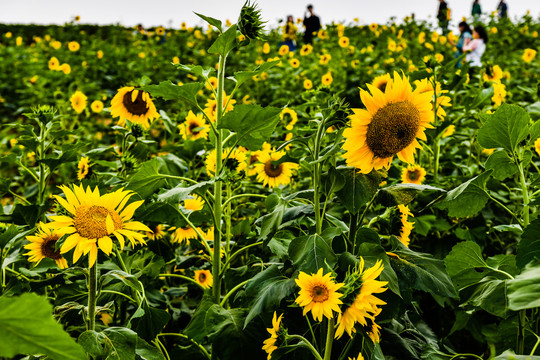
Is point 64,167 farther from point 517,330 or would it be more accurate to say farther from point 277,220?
point 517,330

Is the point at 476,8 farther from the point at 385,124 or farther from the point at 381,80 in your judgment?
the point at 385,124

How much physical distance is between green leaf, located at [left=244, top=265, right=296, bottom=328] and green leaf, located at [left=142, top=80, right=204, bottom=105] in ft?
1.68

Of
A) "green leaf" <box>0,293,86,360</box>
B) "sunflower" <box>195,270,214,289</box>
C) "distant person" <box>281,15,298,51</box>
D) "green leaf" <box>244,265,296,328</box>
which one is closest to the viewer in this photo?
"green leaf" <box>0,293,86,360</box>

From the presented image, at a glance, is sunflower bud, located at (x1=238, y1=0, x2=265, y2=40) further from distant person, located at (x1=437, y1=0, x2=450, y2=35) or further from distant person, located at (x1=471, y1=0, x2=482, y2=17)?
distant person, located at (x1=471, y1=0, x2=482, y2=17)

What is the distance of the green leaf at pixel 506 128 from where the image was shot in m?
1.19

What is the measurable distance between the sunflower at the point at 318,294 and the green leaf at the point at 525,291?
0.41 m

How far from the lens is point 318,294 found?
1.00m

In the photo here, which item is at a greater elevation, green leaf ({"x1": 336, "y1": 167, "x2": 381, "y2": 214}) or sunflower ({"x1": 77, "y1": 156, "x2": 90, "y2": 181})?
sunflower ({"x1": 77, "y1": 156, "x2": 90, "y2": 181})

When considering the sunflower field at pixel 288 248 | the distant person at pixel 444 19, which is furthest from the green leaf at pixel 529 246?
the distant person at pixel 444 19

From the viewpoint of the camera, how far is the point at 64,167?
208cm

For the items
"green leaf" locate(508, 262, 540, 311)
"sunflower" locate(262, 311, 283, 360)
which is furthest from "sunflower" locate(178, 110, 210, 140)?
"green leaf" locate(508, 262, 540, 311)

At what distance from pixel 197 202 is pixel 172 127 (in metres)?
0.91

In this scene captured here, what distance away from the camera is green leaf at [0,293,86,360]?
46 centimetres

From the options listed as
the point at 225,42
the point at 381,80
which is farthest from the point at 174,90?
the point at 381,80
